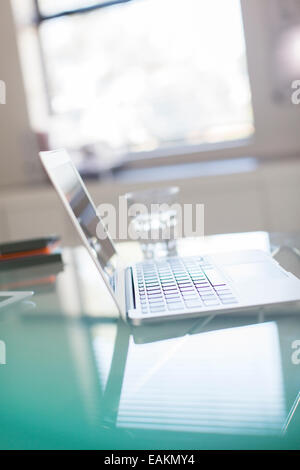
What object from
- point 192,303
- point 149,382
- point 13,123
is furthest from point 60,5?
point 149,382

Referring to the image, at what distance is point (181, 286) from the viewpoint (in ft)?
2.99

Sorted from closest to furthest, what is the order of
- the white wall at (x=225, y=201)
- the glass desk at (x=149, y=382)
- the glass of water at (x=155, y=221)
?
1. the glass desk at (x=149, y=382)
2. the glass of water at (x=155, y=221)
3. the white wall at (x=225, y=201)

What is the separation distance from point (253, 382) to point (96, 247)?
0.48 m

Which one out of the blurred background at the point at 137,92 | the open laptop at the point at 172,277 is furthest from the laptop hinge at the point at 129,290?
the blurred background at the point at 137,92

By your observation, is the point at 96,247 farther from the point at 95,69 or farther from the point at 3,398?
the point at 95,69

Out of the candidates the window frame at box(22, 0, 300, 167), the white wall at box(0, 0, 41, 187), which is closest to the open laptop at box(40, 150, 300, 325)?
the window frame at box(22, 0, 300, 167)

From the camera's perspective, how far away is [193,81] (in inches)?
117

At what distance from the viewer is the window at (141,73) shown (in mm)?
2920

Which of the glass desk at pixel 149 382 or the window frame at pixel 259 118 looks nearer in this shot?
the glass desk at pixel 149 382

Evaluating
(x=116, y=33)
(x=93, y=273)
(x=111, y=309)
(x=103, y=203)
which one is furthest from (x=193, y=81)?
(x=111, y=309)

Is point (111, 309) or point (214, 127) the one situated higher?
point (214, 127)

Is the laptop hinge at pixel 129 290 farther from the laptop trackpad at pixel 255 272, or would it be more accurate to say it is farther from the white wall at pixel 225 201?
the white wall at pixel 225 201

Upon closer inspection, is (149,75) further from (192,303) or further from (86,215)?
(192,303)

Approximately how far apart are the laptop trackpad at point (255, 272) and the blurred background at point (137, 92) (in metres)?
1.50
